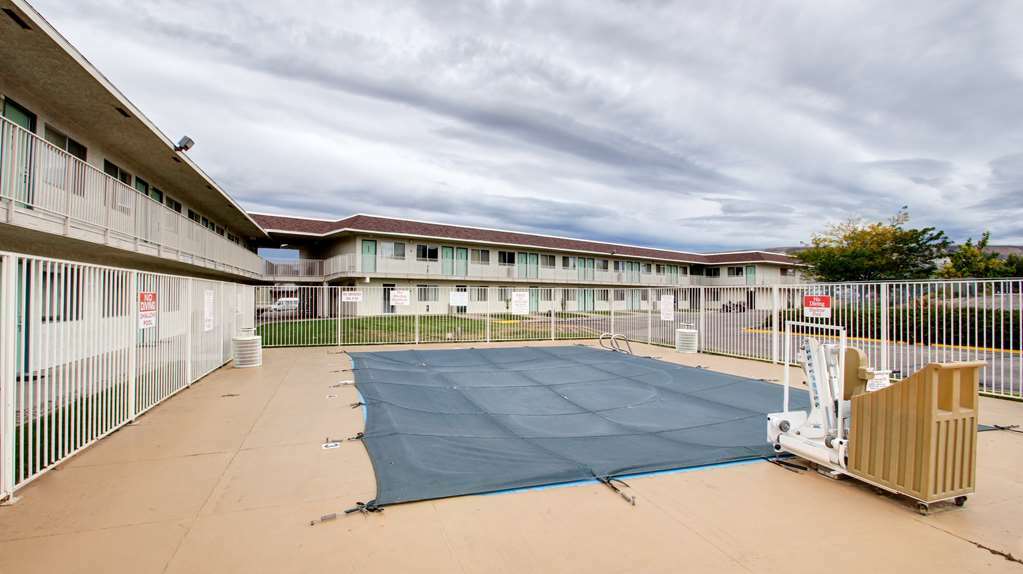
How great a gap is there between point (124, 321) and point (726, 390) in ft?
30.3

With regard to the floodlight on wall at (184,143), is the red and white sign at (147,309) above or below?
below

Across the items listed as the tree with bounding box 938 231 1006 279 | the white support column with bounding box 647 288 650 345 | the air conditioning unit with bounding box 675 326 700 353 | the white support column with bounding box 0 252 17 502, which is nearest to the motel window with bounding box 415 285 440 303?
the white support column with bounding box 647 288 650 345

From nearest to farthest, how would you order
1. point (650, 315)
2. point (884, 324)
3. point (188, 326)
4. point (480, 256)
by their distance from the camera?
point (188, 326)
point (884, 324)
point (650, 315)
point (480, 256)

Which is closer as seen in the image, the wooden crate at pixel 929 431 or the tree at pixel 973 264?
the wooden crate at pixel 929 431

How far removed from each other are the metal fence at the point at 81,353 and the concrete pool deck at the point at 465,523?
0.41 meters

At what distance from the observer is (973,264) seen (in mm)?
27359

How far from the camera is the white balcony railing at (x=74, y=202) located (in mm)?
6633

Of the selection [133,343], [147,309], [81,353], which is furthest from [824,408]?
[147,309]

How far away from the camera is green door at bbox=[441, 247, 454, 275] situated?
97.1ft

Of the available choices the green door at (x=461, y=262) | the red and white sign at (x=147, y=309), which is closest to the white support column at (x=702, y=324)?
the red and white sign at (x=147, y=309)

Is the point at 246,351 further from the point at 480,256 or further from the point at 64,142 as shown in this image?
the point at 480,256

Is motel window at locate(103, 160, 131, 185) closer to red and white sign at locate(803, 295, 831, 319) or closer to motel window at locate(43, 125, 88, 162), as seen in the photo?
motel window at locate(43, 125, 88, 162)

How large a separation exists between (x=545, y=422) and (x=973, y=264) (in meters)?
34.5

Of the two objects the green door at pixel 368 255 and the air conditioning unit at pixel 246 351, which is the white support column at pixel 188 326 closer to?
the air conditioning unit at pixel 246 351
